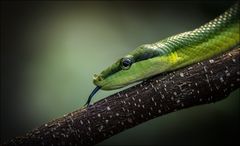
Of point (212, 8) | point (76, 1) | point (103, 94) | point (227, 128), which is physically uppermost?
point (76, 1)

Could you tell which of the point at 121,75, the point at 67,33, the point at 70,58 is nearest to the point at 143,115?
the point at 121,75

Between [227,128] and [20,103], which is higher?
[20,103]

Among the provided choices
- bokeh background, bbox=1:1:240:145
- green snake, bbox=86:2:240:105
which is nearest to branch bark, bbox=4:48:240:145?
green snake, bbox=86:2:240:105

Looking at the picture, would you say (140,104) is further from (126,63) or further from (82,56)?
(82,56)

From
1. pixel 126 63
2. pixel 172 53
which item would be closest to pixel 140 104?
pixel 126 63

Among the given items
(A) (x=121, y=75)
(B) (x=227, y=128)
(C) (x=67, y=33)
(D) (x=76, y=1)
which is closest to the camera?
(A) (x=121, y=75)

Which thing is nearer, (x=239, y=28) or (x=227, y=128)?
(x=239, y=28)

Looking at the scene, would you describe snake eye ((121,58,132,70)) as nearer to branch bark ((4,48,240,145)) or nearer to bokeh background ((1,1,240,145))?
branch bark ((4,48,240,145))

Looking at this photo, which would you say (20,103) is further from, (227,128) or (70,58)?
(227,128)
